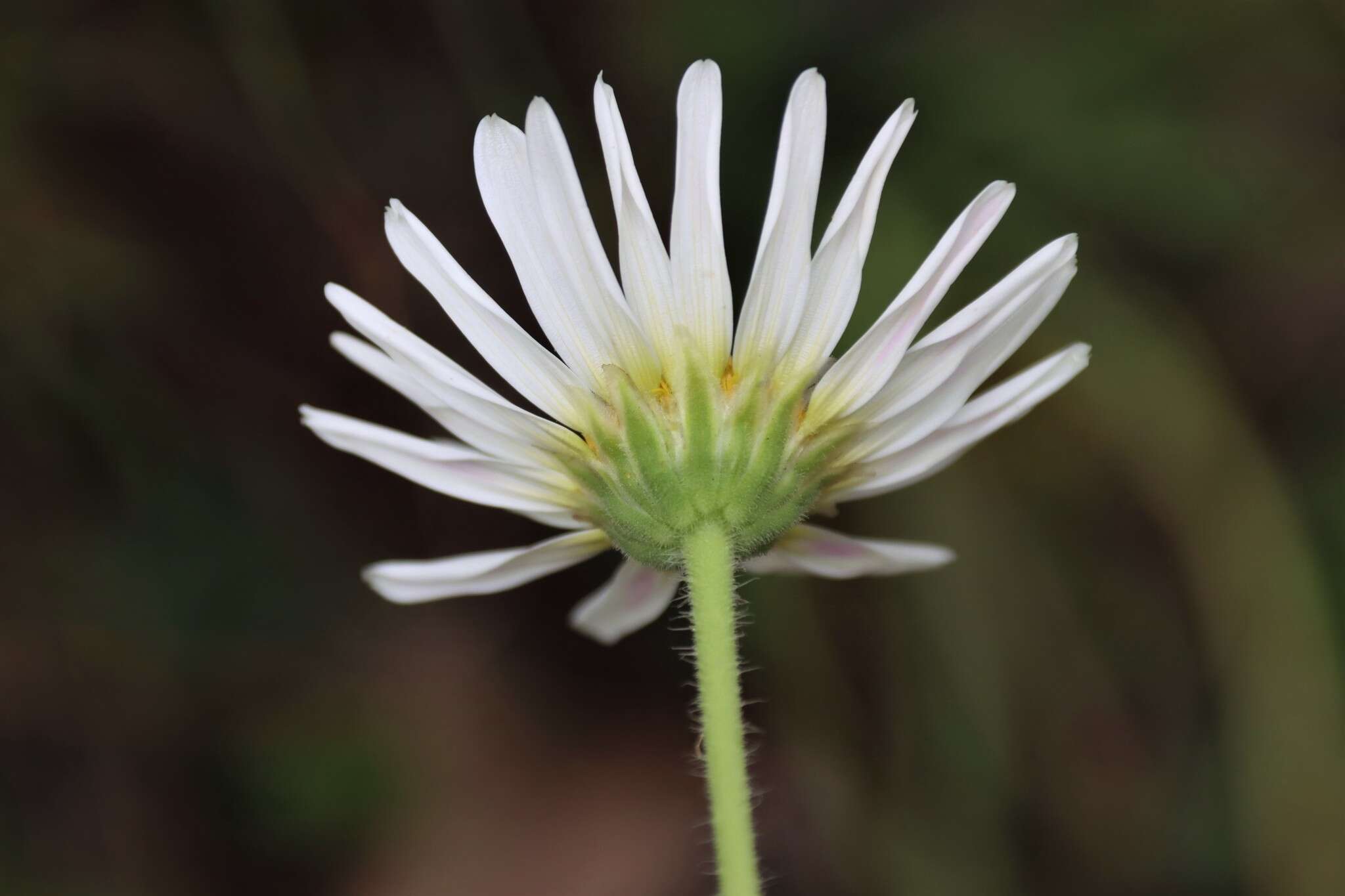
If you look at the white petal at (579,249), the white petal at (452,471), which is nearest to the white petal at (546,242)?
the white petal at (579,249)

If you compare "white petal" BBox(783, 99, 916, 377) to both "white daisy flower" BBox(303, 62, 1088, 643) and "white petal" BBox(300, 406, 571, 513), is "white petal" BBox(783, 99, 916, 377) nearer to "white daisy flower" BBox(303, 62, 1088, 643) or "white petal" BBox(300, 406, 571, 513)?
"white daisy flower" BBox(303, 62, 1088, 643)

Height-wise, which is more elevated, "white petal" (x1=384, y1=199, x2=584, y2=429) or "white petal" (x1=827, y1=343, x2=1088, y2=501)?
"white petal" (x1=384, y1=199, x2=584, y2=429)

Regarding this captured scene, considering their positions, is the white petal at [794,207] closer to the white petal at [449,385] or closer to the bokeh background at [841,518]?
the white petal at [449,385]

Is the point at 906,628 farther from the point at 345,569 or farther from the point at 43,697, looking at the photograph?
the point at 43,697

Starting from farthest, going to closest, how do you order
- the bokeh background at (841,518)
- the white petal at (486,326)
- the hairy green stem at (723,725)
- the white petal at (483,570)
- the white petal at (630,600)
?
the bokeh background at (841,518) → the white petal at (630,600) → the white petal at (483,570) → the white petal at (486,326) → the hairy green stem at (723,725)

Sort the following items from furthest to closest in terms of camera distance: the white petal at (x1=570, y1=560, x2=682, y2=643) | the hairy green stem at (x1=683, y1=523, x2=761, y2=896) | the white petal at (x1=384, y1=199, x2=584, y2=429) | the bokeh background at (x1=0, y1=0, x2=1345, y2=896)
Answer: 1. the bokeh background at (x1=0, y1=0, x2=1345, y2=896)
2. the white petal at (x1=570, y1=560, x2=682, y2=643)
3. the white petal at (x1=384, y1=199, x2=584, y2=429)
4. the hairy green stem at (x1=683, y1=523, x2=761, y2=896)

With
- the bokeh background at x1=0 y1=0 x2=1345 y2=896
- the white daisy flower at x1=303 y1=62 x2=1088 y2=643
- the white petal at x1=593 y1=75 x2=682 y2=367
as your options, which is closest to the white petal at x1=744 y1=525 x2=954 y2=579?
the white daisy flower at x1=303 y1=62 x2=1088 y2=643
